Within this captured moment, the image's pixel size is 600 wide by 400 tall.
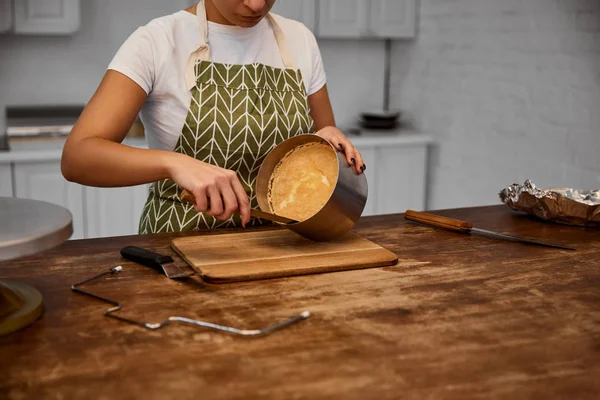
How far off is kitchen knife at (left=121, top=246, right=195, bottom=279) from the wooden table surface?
2cm

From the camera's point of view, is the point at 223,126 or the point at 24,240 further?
the point at 223,126

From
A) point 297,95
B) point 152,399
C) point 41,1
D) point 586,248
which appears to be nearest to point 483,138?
point 297,95

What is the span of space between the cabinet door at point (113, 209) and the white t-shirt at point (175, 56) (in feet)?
4.45

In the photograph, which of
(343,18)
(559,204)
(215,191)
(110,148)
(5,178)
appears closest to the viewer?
(215,191)

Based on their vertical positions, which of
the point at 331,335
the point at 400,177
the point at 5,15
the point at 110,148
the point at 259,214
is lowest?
the point at 400,177

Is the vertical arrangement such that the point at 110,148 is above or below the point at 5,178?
above

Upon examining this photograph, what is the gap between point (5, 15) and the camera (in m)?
3.11

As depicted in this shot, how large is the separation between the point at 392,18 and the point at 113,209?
180 centimetres

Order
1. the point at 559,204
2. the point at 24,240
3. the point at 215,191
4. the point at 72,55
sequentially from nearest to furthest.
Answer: the point at 24,240
the point at 215,191
the point at 559,204
the point at 72,55

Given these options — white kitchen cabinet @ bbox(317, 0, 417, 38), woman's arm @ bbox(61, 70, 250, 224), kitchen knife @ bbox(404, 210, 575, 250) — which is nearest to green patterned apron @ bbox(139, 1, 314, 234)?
woman's arm @ bbox(61, 70, 250, 224)

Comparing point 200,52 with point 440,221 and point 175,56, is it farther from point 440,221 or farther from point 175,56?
point 440,221

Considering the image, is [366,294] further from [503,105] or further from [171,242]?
[503,105]

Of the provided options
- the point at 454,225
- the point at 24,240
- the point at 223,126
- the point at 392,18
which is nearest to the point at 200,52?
the point at 223,126

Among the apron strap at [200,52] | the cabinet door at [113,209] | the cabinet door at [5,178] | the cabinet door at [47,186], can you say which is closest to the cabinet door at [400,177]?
the cabinet door at [113,209]
